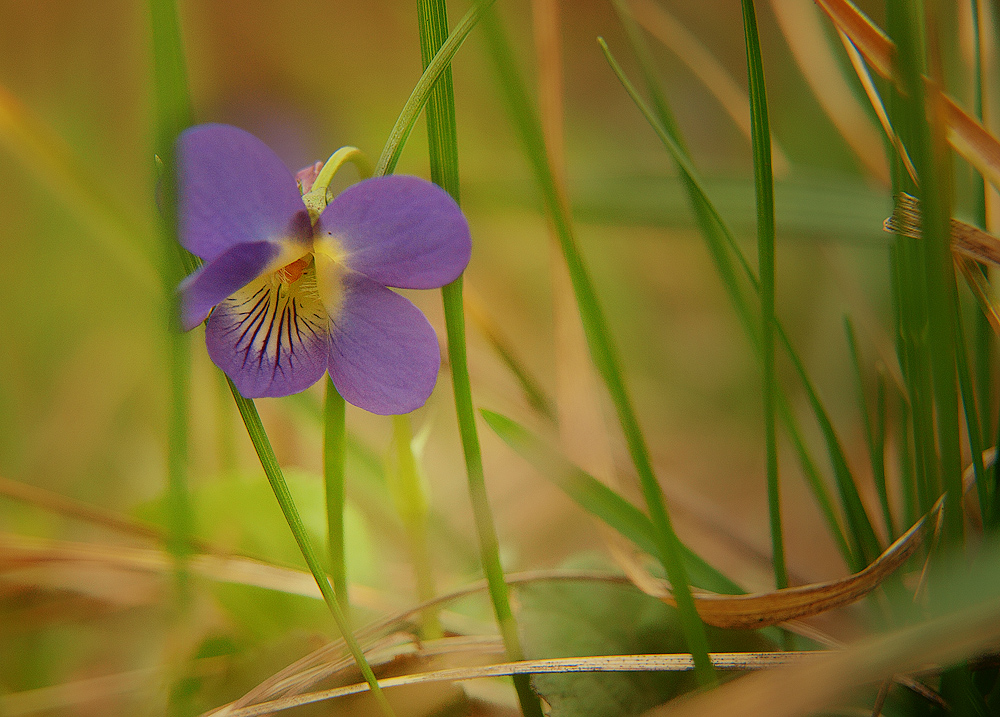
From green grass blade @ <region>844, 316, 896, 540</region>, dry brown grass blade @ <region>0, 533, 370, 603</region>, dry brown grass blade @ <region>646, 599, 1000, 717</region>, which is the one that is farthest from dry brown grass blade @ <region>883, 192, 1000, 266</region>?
dry brown grass blade @ <region>0, 533, 370, 603</region>

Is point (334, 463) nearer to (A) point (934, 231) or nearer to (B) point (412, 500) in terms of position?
(B) point (412, 500)

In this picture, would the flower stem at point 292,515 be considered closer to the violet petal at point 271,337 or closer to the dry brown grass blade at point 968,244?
the violet petal at point 271,337

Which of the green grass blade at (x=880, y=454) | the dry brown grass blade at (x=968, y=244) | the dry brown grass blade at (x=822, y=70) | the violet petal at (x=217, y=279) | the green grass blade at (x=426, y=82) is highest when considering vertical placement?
the dry brown grass blade at (x=822, y=70)

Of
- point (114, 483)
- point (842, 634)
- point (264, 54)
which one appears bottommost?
point (842, 634)

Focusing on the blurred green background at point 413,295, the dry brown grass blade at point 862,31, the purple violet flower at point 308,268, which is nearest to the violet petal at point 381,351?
the purple violet flower at point 308,268

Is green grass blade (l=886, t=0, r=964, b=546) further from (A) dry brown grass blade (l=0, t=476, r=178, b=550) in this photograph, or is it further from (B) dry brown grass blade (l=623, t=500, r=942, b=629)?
(A) dry brown grass blade (l=0, t=476, r=178, b=550)

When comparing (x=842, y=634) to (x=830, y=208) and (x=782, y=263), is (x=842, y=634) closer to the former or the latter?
(x=830, y=208)

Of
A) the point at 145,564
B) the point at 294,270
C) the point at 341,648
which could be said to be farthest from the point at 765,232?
the point at 145,564

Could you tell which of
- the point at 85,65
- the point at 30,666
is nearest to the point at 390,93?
the point at 85,65
